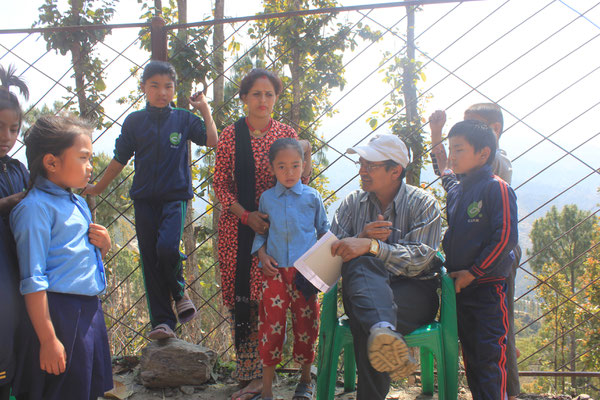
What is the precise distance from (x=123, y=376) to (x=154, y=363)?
36 cm

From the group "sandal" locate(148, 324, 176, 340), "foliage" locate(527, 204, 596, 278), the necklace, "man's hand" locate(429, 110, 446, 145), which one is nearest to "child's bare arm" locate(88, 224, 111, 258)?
"sandal" locate(148, 324, 176, 340)

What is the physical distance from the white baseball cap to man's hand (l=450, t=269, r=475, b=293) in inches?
21.6

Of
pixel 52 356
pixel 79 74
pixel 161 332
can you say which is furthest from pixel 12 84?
pixel 79 74

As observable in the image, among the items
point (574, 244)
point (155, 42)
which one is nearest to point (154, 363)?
point (155, 42)

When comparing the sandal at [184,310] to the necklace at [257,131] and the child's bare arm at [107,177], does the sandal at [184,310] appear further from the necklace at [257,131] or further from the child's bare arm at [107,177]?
the necklace at [257,131]

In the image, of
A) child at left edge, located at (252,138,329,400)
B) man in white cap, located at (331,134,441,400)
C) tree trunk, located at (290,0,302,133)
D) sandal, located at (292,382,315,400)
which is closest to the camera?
man in white cap, located at (331,134,441,400)

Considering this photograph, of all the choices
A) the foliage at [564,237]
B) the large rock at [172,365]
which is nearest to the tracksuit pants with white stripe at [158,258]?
the large rock at [172,365]

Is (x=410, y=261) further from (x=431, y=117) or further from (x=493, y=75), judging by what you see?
(x=493, y=75)

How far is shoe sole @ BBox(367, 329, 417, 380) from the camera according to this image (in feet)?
5.14

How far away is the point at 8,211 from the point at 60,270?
1.02 feet

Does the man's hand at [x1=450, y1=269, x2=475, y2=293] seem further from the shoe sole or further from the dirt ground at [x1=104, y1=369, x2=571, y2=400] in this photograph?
the dirt ground at [x1=104, y1=369, x2=571, y2=400]

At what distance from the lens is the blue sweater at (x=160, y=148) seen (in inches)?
93.0

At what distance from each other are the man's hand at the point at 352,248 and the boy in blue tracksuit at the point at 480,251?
412 mm

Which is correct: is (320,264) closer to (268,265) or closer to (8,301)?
(268,265)
